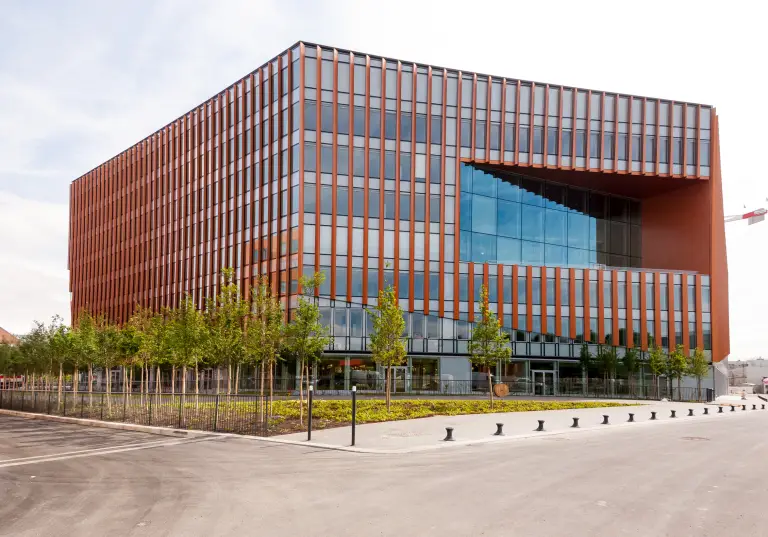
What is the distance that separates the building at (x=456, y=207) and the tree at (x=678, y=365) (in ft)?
15.0

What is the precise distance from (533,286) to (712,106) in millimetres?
23064

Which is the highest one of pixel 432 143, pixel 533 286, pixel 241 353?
pixel 432 143

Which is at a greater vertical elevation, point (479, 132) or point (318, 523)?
point (479, 132)

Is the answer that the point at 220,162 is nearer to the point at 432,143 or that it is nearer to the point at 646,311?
the point at 432,143

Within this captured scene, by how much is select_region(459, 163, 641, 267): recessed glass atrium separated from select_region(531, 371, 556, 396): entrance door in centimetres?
929

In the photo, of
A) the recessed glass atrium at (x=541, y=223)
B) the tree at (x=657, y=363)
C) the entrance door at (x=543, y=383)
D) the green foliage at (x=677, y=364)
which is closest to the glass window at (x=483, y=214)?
the recessed glass atrium at (x=541, y=223)

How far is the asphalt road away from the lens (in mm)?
10672

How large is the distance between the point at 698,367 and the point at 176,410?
45.7 meters

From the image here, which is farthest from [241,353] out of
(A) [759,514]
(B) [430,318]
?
(B) [430,318]

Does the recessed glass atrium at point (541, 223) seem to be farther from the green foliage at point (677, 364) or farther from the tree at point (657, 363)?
the green foliage at point (677, 364)

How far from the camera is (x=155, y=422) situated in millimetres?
29578

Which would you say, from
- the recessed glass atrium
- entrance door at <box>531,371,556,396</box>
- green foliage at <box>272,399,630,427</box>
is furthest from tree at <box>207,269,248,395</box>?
entrance door at <box>531,371,556,396</box>

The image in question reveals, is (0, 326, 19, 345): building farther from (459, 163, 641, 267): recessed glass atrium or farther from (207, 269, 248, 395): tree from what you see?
(459, 163, 641, 267): recessed glass atrium

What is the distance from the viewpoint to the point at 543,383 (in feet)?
203
